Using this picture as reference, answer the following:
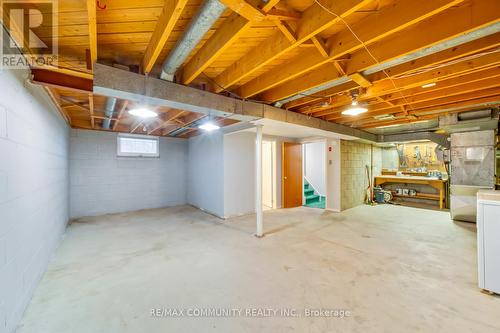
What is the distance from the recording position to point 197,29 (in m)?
1.47

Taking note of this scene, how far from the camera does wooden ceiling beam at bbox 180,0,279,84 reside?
4.87ft

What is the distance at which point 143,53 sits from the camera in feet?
6.93

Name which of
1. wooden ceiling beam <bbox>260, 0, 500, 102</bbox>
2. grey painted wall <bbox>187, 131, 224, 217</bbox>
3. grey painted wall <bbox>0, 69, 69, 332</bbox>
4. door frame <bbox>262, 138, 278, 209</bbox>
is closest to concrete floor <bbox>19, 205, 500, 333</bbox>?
grey painted wall <bbox>0, 69, 69, 332</bbox>

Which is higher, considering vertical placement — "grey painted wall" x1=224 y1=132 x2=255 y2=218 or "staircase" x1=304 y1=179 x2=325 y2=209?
"grey painted wall" x1=224 y1=132 x2=255 y2=218

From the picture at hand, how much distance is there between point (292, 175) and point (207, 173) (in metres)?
2.52

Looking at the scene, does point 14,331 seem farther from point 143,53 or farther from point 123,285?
point 143,53

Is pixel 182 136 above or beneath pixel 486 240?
above

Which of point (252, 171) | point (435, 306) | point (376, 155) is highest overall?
point (376, 155)

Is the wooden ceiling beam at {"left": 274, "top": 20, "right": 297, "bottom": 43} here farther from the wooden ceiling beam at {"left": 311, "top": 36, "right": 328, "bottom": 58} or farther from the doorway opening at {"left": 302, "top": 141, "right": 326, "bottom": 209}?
the doorway opening at {"left": 302, "top": 141, "right": 326, "bottom": 209}

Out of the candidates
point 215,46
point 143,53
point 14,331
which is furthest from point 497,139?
point 14,331

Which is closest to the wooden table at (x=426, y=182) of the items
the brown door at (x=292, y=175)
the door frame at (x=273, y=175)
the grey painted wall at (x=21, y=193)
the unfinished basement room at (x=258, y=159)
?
the unfinished basement room at (x=258, y=159)

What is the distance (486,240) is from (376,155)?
5.99 m

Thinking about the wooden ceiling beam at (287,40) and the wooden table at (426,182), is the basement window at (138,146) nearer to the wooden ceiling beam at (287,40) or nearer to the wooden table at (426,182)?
the wooden ceiling beam at (287,40)

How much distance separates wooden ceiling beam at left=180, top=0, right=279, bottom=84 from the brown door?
4.28m
